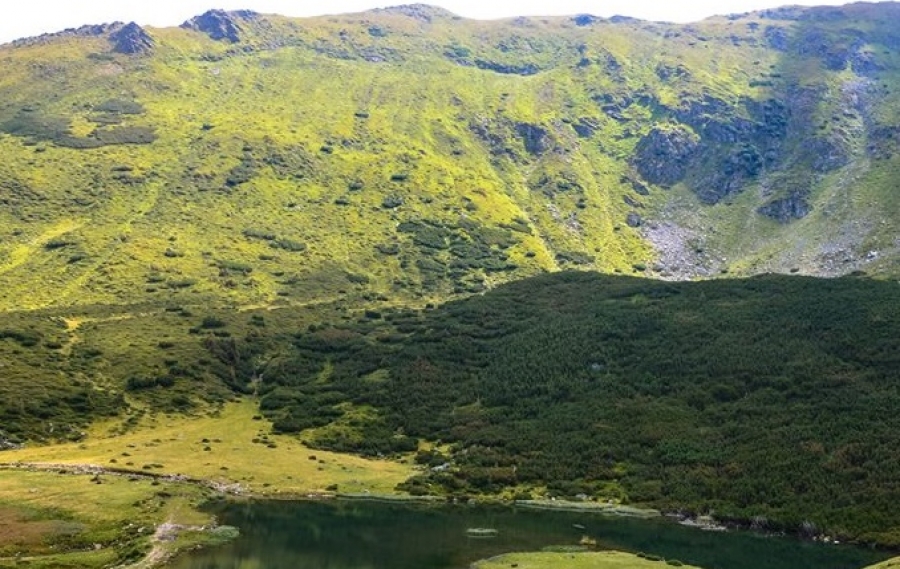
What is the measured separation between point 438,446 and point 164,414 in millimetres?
45866

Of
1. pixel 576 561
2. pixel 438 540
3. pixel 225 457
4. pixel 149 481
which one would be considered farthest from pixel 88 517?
pixel 576 561

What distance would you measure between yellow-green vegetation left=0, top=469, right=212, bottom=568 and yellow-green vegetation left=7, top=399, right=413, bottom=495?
9.62 meters

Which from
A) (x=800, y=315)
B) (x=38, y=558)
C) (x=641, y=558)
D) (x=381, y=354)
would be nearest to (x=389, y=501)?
(x=641, y=558)

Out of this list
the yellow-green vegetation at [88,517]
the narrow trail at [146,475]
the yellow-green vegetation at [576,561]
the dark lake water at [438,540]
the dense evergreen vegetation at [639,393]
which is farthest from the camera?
the dense evergreen vegetation at [639,393]

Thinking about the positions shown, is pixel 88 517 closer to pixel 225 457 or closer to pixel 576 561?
pixel 225 457

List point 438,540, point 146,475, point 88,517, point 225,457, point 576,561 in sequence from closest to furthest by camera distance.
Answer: point 576,561 < point 88,517 < point 438,540 < point 146,475 < point 225,457

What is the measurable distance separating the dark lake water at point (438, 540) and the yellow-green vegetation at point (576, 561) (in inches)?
79.0

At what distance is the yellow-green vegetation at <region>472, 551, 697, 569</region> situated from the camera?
71.7 meters

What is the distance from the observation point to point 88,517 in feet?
268

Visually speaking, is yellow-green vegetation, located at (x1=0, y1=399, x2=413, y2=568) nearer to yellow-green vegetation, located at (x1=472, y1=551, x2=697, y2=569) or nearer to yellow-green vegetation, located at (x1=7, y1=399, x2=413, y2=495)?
yellow-green vegetation, located at (x1=7, y1=399, x2=413, y2=495)

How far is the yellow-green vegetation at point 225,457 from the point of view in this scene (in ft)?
360

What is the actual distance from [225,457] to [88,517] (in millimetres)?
38309

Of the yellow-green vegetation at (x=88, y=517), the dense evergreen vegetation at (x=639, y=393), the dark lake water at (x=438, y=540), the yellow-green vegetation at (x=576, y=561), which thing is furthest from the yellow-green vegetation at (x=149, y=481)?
the yellow-green vegetation at (x=576, y=561)

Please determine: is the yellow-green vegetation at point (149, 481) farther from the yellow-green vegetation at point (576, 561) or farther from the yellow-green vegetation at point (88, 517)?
the yellow-green vegetation at point (576, 561)
